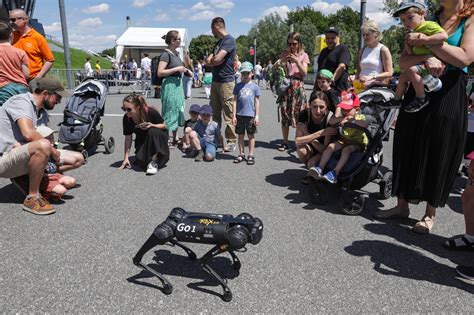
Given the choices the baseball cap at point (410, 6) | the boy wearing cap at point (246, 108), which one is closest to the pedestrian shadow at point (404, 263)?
the baseball cap at point (410, 6)

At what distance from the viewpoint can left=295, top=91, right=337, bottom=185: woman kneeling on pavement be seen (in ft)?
14.4

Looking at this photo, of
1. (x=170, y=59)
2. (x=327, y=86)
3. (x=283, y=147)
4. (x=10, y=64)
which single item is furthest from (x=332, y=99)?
(x=10, y=64)

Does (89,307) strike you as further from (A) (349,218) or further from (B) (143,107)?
(B) (143,107)

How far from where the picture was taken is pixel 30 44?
5398mm

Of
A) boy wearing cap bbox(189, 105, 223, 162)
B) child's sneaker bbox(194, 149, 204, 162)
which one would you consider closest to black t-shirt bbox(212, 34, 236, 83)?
boy wearing cap bbox(189, 105, 223, 162)

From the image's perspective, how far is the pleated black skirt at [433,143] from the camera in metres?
3.12

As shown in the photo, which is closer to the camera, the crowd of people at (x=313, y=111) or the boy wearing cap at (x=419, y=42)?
the boy wearing cap at (x=419, y=42)

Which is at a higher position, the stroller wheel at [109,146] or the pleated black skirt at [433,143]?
the pleated black skirt at [433,143]

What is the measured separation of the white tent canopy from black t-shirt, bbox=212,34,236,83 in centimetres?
2065

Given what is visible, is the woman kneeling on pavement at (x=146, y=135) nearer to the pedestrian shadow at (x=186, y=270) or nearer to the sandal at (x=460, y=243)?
the pedestrian shadow at (x=186, y=270)

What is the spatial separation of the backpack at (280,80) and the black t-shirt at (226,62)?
929 mm

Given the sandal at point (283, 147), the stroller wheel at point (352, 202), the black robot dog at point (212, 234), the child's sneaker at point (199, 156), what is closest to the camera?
the black robot dog at point (212, 234)

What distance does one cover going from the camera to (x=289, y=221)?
379 cm

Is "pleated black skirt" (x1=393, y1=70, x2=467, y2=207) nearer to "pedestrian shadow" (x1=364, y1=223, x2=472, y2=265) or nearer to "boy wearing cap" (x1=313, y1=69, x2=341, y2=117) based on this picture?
"pedestrian shadow" (x1=364, y1=223, x2=472, y2=265)
